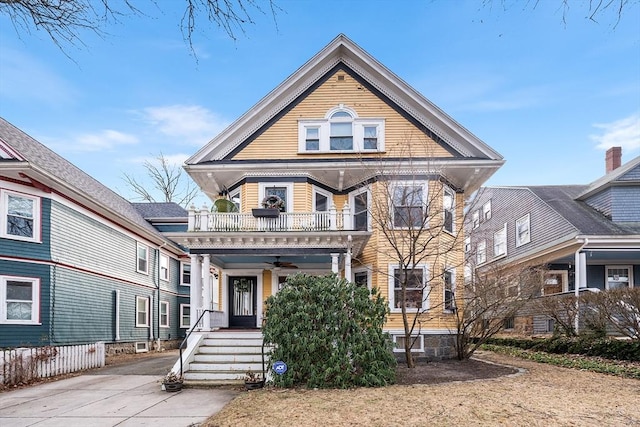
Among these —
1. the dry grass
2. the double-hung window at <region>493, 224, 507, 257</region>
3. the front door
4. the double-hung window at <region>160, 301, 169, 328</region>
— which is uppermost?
the double-hung window at <region>493, 224, 507, 257</region>

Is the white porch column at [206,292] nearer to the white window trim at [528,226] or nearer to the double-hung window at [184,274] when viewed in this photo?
the double-hung window at [184,274]

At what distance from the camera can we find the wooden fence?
10.8 metres

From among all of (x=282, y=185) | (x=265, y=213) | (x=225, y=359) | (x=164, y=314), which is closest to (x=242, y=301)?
(x=265, y=213)

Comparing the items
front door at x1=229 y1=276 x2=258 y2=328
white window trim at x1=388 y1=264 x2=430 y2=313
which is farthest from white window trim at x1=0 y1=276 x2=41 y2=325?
white window trim at x1=388 y1=264 x2=430 y2=313

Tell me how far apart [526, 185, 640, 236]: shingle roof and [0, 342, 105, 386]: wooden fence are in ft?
55.2

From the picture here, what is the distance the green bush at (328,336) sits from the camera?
30.1ft

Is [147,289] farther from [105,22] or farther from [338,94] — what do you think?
[105,22]

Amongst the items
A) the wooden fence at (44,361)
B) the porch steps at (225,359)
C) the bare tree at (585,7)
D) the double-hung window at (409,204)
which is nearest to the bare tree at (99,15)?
the bare tree at (585,7)

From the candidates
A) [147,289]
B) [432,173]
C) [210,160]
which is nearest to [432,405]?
[432,173]

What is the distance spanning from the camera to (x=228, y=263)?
15.0 m

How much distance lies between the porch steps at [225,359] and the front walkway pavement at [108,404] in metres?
0.74

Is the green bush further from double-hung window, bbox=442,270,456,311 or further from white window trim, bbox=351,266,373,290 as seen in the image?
double-hung window, bbox=442,270,456,311

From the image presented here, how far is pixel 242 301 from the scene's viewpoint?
1545cm

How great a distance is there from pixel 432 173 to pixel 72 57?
11114mm
